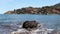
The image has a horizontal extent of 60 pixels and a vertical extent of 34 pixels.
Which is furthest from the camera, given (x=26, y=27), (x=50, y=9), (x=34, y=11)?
(x=34, y=11)

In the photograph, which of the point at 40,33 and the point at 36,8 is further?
the point at 36,8

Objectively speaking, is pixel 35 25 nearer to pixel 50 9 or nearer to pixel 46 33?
pixel 46 33

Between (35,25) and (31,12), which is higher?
(35,25)

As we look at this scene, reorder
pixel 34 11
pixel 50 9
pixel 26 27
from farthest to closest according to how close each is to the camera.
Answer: pixel 34 11 < pixel 50 9 < pixel 26 27

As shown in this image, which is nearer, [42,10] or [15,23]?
[15,23]

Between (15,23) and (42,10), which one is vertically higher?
(15,23)

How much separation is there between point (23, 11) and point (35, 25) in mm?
137393

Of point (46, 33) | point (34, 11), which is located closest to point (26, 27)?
point (46, 33)

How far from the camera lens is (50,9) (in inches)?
5655

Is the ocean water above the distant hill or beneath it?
above

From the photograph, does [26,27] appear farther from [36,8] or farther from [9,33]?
[36,8]

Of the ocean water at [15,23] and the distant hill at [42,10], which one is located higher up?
the ocean water at [15,23]

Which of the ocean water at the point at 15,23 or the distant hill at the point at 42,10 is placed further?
the distant hill at the point at 42,10

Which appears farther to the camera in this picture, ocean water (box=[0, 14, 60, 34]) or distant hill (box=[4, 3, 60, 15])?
distant hill (box=[4, 3, 60, 15])
